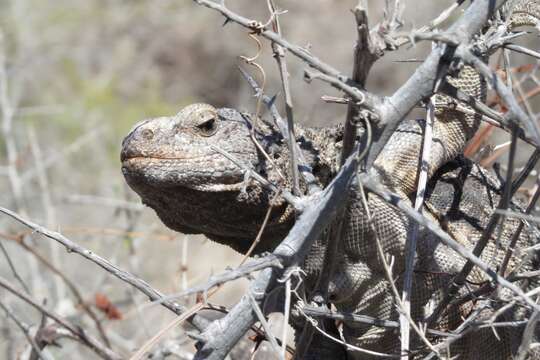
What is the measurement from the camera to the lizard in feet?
10.1

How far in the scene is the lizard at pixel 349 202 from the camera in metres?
3.07

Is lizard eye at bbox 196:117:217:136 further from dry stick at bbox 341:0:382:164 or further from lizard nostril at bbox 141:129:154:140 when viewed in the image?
dry stick at bbox 341:0:382:164

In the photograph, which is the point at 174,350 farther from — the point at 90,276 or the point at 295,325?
the point at 90,276

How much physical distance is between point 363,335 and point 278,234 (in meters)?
0.54

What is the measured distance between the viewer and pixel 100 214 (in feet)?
29.8

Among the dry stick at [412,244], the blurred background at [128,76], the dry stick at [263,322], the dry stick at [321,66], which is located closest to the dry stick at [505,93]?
the dry stick at [321,66]

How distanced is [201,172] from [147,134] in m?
0.26

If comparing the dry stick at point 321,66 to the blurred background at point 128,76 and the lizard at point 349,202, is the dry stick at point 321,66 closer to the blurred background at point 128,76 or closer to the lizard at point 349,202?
the lizard at point 349,202

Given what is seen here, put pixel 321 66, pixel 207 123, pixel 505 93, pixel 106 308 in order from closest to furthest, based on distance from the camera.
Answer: pixel 505 93, pixel 321 66, pixel 207 123, pixel 106 308

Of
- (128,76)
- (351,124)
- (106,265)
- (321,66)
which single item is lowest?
(106,265)

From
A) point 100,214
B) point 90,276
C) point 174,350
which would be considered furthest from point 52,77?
point 174,350

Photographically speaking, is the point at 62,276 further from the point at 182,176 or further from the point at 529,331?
the point at 529,331

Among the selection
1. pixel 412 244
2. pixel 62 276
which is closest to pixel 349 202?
pixel 412 244

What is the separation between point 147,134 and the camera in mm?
3129
